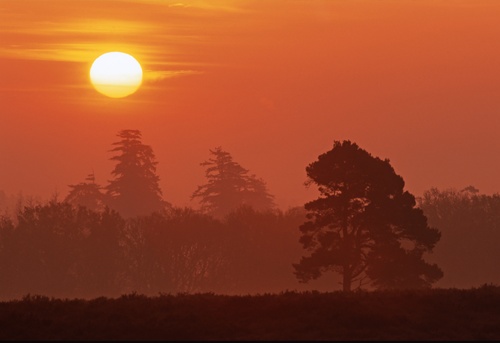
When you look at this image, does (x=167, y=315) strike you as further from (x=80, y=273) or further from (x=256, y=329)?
(x=80, y=273)

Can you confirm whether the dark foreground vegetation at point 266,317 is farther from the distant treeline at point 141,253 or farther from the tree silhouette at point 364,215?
the distant treeline at point 141,253

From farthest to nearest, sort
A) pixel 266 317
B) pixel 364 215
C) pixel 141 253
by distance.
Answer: pixel 141 253 < pixel 364 215 < pixel 266 317

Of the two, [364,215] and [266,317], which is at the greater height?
[364,215]

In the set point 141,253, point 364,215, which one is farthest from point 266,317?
point 141,253

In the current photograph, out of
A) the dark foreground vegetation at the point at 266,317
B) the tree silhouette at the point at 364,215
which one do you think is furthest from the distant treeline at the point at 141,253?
the dark foreground vegetation at the point at 266,317

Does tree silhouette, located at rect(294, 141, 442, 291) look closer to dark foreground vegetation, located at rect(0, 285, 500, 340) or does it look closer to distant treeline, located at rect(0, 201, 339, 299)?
dark foreground vegetation, located at rect(0, 285, 500, 340)

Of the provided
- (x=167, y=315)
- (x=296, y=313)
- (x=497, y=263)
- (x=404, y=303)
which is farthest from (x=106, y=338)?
(x=497, y=263)

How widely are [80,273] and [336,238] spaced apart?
176 ft

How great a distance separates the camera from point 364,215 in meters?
74.6

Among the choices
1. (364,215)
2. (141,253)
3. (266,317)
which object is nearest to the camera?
(266,317)

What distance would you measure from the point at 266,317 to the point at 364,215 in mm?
40816

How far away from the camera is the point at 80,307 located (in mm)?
35281

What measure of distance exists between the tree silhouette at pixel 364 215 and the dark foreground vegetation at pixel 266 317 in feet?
120

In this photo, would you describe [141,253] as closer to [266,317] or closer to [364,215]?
[364,215]
